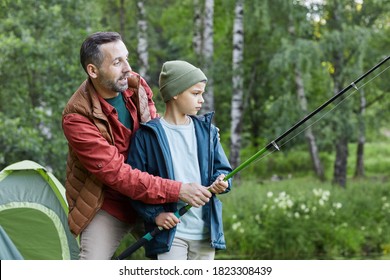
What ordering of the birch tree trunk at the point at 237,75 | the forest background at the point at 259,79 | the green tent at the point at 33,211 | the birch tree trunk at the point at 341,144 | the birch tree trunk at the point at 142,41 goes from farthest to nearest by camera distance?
1. the birch tree trunk at the point at 237,75
2. the birch tree trunk at the point at 142,41
3. the birch tree trunk at the point at 341,144
4. the forest background at the point at 259,79
5. the green tent at the point at 33,211

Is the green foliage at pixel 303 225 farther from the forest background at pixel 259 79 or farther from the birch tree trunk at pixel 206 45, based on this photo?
the birch tree trunk at pixel 206 45

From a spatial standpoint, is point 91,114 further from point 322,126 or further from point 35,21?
point 322,126

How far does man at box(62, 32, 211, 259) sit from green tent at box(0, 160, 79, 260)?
1.56 metres

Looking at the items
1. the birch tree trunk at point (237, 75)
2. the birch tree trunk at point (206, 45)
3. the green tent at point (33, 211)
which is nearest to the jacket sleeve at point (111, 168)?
the green tent at point (33, 211)

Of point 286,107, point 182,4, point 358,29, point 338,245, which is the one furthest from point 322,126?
point 182,4

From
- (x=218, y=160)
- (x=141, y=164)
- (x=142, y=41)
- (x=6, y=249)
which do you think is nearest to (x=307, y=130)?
(x=142, y=41)

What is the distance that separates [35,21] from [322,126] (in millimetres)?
4424

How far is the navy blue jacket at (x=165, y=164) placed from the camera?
2740 mm

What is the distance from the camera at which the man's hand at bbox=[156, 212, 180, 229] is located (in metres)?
2.69

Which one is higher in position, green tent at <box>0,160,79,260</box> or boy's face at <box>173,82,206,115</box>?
boy's face at <box>173,82,206,115</box>

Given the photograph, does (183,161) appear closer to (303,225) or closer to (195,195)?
(195,195)

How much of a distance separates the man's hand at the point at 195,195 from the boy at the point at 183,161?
87 mm

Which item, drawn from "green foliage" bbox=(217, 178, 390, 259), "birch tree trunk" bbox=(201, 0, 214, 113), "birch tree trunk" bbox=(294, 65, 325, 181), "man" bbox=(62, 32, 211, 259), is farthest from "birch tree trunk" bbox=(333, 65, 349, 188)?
"man" bbox=(62, 32, 211, 259)

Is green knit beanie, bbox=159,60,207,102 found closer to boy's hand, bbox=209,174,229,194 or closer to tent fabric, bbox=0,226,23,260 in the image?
boy's hand, bbox=209,174,229,194
